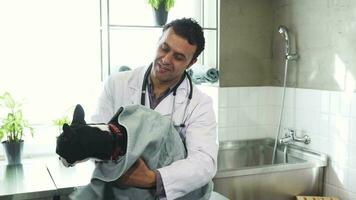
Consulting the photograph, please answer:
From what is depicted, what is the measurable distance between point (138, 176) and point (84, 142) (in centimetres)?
20

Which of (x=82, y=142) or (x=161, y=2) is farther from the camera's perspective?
(x=161, y=2)

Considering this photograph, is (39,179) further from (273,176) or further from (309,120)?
(309,120)

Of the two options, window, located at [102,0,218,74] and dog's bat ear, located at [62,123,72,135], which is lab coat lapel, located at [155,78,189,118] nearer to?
dog's bat ear, located at [62,123,72,135]

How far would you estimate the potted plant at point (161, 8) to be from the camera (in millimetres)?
2160

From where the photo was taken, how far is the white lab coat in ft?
3.17

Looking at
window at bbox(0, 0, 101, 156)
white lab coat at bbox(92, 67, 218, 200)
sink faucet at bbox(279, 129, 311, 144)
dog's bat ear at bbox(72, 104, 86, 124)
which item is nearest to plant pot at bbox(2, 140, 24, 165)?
window at bbox(0, 0, 101, 156)


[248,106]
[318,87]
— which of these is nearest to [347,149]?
[318,87]

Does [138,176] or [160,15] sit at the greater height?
[160,15]

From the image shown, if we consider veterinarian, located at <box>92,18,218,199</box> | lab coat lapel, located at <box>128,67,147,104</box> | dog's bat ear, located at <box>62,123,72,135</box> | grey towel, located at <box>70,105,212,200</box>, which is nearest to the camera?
dog's bat ear, located at <box>62,123,72,135</box>

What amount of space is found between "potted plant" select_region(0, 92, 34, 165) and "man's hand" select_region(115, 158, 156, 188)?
1.16m

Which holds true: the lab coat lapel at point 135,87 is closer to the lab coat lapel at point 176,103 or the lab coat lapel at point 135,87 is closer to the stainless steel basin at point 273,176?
the lab coat lapel at point 176,103

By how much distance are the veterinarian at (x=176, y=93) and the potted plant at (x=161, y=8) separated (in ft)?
3.14

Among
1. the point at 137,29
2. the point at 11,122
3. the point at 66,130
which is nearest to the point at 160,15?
the point at 137,29

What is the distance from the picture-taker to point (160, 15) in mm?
2195
